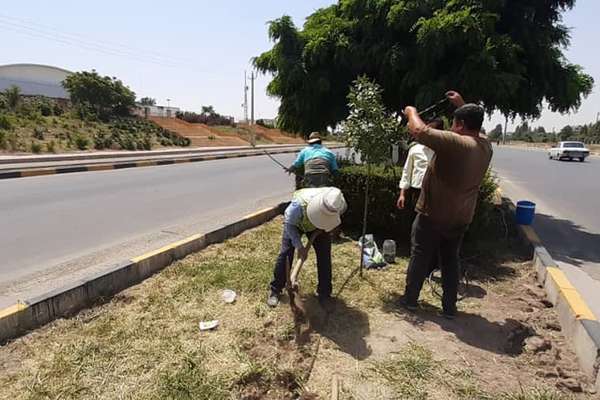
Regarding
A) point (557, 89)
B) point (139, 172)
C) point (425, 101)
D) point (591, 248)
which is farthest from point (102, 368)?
point (139, 172)

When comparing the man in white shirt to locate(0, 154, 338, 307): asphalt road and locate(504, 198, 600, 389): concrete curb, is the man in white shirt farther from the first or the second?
locate(0, 154, 338, 307): asphalt road

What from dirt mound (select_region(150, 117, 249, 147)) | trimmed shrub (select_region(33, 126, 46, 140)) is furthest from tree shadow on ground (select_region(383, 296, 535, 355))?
dirt mound (select_region(150, 117, 249, 147))

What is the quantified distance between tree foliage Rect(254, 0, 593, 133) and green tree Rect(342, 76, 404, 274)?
184cm

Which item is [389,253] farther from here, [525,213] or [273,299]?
[525,213]

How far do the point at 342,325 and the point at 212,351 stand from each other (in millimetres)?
1081

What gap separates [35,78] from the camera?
69.9 metres

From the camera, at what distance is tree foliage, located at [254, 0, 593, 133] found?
5.43m

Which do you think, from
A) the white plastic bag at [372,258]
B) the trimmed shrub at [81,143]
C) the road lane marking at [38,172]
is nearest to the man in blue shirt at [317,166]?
the white plastic bag at [372,258]

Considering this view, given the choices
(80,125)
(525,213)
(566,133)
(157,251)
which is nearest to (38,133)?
(80,125)

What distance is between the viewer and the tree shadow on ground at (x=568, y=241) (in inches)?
211

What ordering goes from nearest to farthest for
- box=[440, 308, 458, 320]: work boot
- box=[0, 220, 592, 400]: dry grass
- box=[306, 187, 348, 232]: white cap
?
box=[0, 220, 592, 400]: dry grass → box=[306, 187, 348, 232]: white cap → box=[440, 308, 458, 320]: work boot

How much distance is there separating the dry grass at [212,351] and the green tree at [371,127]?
1201mm

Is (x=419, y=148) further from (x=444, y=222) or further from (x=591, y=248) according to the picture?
(x=591, y=248)

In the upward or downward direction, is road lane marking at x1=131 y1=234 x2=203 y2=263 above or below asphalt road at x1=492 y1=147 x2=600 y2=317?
above
